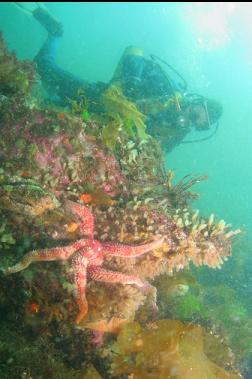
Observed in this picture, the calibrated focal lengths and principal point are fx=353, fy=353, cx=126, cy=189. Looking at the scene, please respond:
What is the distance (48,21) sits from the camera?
54.6ft

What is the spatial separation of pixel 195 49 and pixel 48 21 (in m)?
110

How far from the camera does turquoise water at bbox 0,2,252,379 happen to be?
303ft

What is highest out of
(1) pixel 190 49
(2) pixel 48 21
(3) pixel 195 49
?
(2) pixel 48 21

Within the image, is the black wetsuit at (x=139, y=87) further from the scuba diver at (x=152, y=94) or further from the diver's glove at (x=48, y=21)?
the diver's glove at (x=48, y=21)

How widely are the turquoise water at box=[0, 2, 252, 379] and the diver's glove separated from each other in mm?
72877

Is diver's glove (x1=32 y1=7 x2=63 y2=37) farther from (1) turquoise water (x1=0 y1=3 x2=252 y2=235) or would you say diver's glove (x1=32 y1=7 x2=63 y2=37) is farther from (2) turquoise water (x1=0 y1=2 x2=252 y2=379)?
(1) turquoise water (x1=0 y1=3 x2=252 y2=235)

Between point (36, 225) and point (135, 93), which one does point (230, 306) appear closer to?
point (135, 93)

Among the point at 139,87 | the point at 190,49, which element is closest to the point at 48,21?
the point at 139,87

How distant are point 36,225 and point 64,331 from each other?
1.29 m

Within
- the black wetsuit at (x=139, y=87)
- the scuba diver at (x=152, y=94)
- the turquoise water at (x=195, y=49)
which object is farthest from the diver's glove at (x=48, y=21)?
the turquoise water at (x=195, y=49)

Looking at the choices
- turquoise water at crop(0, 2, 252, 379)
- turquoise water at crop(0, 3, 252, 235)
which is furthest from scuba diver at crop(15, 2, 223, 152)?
turquoise water at crop(0, 3, 252, 235)

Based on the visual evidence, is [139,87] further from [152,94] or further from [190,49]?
[190,49]

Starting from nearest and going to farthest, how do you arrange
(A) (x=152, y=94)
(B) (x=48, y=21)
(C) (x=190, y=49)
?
(A) (x=152, y=94) < (B) (x=48, y=21) < (C) (x=190, y=49)

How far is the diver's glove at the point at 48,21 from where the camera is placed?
1620cm
